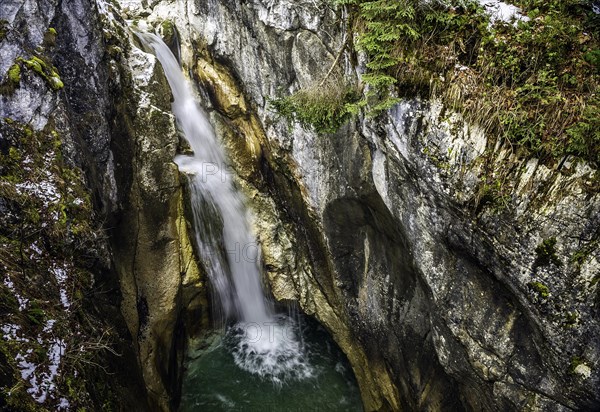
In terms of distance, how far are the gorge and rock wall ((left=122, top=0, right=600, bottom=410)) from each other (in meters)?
0.04

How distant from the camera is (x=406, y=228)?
6352 millimetres

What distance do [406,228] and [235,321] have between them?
706 cm

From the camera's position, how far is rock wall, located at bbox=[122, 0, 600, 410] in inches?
189

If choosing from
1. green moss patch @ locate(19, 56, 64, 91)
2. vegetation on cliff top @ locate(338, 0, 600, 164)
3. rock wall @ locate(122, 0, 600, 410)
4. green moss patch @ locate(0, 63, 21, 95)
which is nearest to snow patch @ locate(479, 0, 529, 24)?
vegetation on cliff top @ locate(338, 0, 600, 164)

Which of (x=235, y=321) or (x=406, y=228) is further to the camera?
(x=235, y=321)

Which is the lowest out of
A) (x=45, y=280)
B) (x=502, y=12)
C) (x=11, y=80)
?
(x=45, y=280)

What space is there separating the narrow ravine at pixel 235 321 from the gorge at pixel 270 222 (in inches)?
2.7

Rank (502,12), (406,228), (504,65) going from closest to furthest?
(504,65), (502,12), (406,228)

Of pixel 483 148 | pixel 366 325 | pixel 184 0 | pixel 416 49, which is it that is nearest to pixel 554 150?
pixel 483 148

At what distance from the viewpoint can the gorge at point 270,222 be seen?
4.86 metres

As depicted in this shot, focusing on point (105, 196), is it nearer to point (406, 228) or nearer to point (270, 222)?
point (270, 222)

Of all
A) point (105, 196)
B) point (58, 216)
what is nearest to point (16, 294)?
point (58, 216)

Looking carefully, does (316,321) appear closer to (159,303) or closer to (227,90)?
(159,303)

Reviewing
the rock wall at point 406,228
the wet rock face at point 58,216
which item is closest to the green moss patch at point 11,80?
the wet rock face at point 58,216
